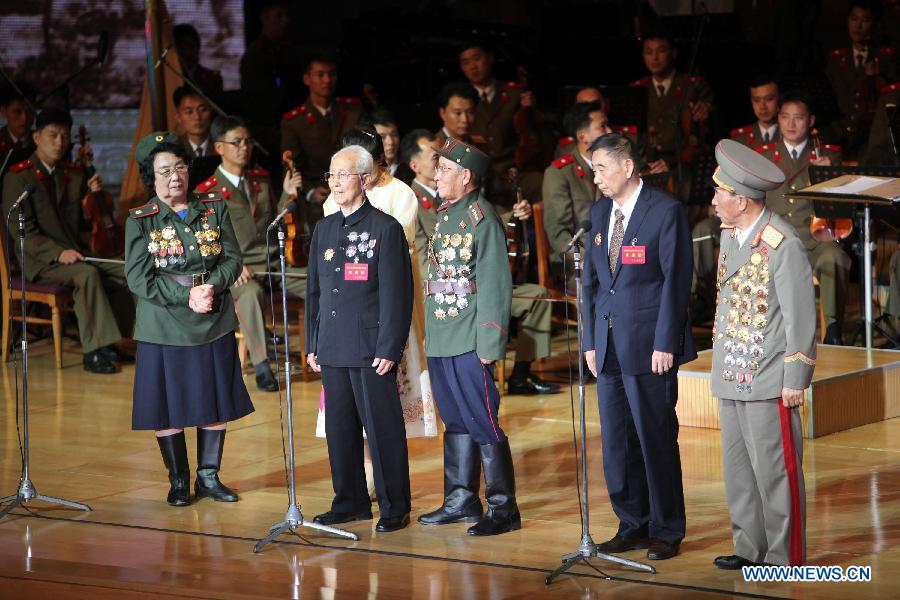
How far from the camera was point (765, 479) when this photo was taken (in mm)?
4250

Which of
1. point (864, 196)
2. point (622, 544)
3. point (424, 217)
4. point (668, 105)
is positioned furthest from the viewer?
point (668, 105)

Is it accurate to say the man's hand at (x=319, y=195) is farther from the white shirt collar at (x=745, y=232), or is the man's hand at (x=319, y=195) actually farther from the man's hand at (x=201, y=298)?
the white shirt collar at (x=745, y=232)

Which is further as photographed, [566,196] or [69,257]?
[69,257]

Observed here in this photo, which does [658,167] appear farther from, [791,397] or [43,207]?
[791,397]

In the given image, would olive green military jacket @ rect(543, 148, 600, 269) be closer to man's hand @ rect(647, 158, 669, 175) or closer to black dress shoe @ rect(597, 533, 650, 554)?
man's hand @ rect(647, 158, 669, 175)

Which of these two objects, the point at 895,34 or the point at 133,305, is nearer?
the point at 133,305

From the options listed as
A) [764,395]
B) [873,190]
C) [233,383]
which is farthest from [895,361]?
[233,383]

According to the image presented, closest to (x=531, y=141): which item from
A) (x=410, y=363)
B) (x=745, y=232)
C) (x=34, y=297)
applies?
(x=34, y=297)

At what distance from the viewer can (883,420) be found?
6562 millimetres

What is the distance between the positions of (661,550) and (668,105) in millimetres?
5390

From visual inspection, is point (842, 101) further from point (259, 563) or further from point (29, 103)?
point (259, 563)

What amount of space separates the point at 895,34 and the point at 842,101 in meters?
1.37

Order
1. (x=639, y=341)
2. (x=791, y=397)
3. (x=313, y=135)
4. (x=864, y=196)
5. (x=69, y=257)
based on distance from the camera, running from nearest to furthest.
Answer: (x=791, y=397)
(x=639, y=341)
(x=864, y=196)
(x=69, y=257)
(x=313, y=135)

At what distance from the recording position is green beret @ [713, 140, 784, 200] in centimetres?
A: 423
